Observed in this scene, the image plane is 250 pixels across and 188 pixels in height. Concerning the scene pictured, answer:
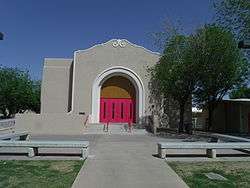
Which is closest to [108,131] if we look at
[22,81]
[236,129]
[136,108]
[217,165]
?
[136,108]

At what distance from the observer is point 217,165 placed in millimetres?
11227

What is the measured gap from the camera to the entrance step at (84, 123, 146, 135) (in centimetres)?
2927

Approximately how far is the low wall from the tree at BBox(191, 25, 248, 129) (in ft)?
31.3

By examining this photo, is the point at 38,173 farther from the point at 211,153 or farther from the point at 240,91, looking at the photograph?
the point at 240,91

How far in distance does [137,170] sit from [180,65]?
1889 centimetres

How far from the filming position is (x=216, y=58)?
2703cm

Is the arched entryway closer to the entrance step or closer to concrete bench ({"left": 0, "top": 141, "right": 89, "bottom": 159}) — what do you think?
the entrance step

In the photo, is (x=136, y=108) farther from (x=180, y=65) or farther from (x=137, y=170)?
(x=137, y=170)

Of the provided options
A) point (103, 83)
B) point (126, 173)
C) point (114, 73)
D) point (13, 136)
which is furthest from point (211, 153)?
point (103, 83)

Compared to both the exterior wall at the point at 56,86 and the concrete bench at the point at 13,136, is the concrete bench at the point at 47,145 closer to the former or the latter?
the concrete bench at the point at 13,136

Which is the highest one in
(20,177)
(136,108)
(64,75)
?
(64,75)

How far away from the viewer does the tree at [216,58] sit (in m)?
26.5

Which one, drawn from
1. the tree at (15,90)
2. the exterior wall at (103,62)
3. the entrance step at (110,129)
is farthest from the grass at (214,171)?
the tree at (15,90)

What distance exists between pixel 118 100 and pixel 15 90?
72.7 feet
